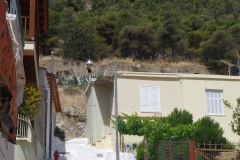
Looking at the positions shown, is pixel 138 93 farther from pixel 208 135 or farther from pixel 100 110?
pixel 208 135

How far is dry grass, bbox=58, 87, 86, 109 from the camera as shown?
3475 cm

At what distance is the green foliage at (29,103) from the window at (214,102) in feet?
39.0

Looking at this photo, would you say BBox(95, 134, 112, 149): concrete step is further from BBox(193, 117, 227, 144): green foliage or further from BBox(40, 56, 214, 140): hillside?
BBox(193, 117, 227, 144): green foliage

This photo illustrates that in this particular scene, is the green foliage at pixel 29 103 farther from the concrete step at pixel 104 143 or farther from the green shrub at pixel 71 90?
the green shrub at pixel 71 90

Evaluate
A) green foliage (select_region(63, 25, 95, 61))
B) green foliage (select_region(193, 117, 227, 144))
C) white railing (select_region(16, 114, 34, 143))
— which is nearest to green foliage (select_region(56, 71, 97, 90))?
green foliage (select_region(63, 25, 95, 61))

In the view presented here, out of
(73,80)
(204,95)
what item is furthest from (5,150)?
(73,80)

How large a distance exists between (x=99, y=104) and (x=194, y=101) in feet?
19.5

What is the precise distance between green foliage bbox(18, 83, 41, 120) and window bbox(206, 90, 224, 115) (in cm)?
1188

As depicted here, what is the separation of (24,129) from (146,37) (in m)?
37.4

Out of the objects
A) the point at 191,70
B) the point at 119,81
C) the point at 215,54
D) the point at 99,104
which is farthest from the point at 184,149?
the point at 215,54

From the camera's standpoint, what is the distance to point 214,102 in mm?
23250

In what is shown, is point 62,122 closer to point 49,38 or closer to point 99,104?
point 99,104

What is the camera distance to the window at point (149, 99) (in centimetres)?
2267

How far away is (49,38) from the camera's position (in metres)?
50.8
